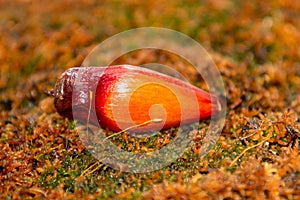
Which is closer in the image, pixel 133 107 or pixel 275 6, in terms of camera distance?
pixel 133 107

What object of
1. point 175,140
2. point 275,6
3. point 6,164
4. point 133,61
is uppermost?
point 275,6

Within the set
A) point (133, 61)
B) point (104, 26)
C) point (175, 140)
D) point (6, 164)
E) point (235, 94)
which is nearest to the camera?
point (6, 164)

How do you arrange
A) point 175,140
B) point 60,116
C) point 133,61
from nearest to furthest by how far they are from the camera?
point 175,140 < point 60,116 < point 133,61

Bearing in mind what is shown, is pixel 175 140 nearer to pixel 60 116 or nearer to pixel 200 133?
pixel 200 133

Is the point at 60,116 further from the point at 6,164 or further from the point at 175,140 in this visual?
the point at 175,140

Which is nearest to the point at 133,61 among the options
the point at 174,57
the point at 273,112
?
the point at 174,57

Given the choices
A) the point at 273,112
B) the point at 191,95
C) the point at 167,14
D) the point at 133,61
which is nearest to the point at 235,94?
Result: the point at 273,112

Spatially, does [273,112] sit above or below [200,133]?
above
